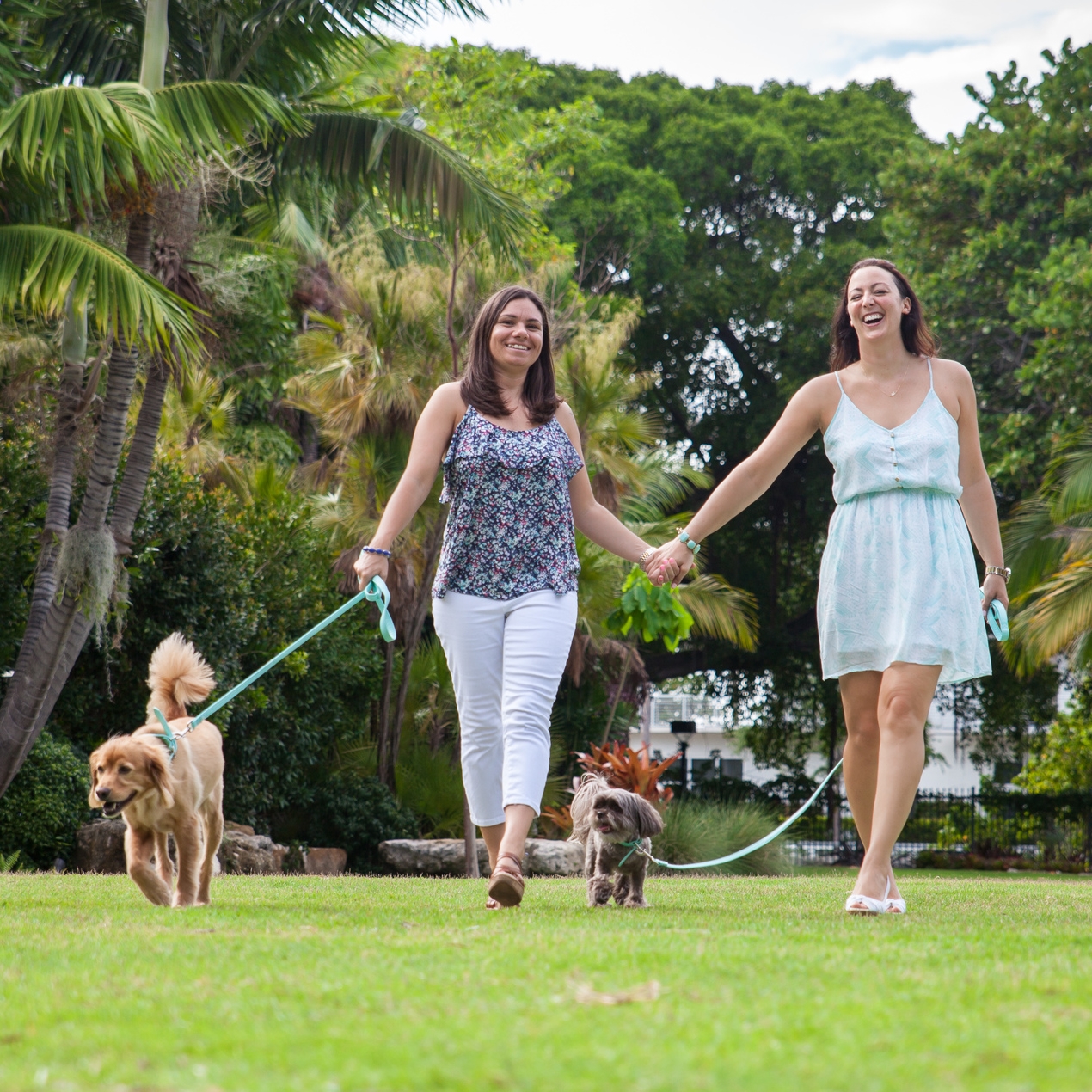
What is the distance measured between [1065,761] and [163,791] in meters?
21.4

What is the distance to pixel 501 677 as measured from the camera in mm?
5090

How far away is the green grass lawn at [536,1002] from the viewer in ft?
6.93

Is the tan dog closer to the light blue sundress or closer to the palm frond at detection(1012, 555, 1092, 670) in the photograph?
the light blue sundress

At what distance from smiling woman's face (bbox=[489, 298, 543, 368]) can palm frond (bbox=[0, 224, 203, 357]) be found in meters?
3.83

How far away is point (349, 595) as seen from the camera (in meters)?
17.5

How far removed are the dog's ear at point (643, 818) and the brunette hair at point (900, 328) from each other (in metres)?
2.01

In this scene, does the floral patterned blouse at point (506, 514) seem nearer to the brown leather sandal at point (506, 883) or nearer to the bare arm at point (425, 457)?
the bare arm at point (425, 457)

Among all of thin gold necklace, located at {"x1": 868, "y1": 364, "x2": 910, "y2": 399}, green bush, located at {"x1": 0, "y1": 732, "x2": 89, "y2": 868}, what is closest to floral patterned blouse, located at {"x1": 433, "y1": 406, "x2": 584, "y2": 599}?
thin gold necklace, located at {"x1": 868, "y1": 364, "x2": 910, "y2": 399}

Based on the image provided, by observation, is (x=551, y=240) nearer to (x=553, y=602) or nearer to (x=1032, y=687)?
(x=1032, y=687)

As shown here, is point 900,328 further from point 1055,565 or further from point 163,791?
point 1055,565

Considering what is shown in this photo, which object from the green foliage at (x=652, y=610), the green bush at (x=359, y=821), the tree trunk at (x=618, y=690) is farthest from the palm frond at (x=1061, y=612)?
the green bush at (x=359, y=821)

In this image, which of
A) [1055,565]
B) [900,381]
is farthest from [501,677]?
[1055,565]

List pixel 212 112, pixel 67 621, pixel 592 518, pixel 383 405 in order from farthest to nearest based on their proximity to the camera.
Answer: pixel 383 405 → pixel 67 621 → pixel 212 112 → pixel 592 518

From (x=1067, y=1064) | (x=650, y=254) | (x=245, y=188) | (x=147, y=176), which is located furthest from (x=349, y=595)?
(x=1067, y=1064)
